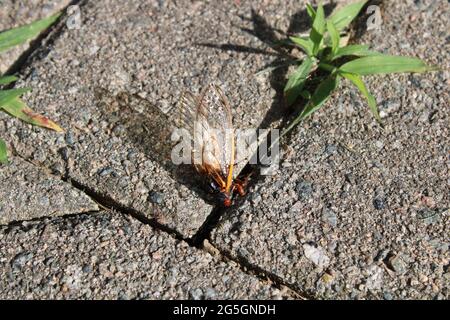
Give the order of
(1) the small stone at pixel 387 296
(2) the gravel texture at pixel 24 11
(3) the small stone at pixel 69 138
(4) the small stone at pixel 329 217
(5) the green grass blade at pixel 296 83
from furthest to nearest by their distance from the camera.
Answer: (2) the gravel texture at pixel 24 11, (5) the green grass blade at pixel 296 83, (3) the small stone at pixel 69 138, (4) the small stone at pixel 329 217, (1) the small stone at pixel 387 296

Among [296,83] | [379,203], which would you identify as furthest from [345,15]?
[379,203]

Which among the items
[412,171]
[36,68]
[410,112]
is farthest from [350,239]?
[36,68]

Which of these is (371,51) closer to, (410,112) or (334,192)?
(410,112)

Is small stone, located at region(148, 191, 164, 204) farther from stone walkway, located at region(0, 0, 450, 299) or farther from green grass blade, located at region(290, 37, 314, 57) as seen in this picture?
green grass blade, located at region(290, 37, 314, 57)

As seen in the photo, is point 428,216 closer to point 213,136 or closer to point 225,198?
point 225,198

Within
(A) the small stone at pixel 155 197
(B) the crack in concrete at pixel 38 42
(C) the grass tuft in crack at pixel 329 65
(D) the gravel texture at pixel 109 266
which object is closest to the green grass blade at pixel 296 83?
(C) the grass tuft in crack at pixel 329 65

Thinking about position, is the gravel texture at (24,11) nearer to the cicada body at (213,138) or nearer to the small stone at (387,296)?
the cicada body at (213,138)
